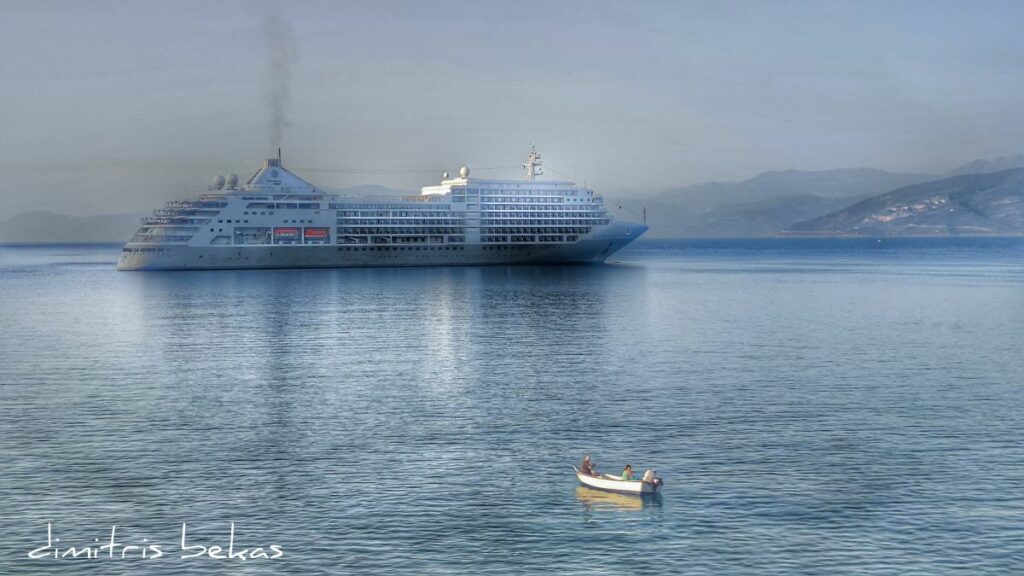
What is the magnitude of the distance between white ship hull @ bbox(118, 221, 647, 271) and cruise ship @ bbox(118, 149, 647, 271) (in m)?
0.17

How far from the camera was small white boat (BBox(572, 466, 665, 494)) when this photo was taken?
3028 centimetres

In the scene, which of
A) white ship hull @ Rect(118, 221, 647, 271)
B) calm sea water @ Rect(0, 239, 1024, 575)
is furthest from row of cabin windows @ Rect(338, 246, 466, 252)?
calm sea water @ Rect(0, 239, 1024, 575)

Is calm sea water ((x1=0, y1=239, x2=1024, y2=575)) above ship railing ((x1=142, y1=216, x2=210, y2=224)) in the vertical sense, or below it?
below

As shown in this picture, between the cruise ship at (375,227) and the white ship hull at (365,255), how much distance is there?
0.54 ft

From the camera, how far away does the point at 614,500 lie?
30.4 m

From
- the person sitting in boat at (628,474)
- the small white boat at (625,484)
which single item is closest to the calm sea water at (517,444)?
the small white boat at (625,484)

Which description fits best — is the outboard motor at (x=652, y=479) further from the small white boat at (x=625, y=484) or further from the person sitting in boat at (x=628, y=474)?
the person sitting in boat at (x=628, y=474)

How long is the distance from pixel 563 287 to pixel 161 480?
9028 centimetres

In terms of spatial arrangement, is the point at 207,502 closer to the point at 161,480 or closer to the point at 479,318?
the point at 161,480

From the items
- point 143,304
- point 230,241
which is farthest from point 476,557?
point 230,241

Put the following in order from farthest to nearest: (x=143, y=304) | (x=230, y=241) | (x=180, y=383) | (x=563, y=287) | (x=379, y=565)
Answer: (x=230, y=241) → (x=563, y=287) → (x=143, y=304) → (x=180, y=383) → (x=379, y=565)

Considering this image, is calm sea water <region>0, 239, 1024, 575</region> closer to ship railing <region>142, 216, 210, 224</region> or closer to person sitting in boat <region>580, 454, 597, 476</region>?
person sitting in boat <region>580, 454, 597, 476</region>

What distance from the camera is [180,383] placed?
50906 millimetres

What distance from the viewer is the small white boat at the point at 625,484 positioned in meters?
30.3
